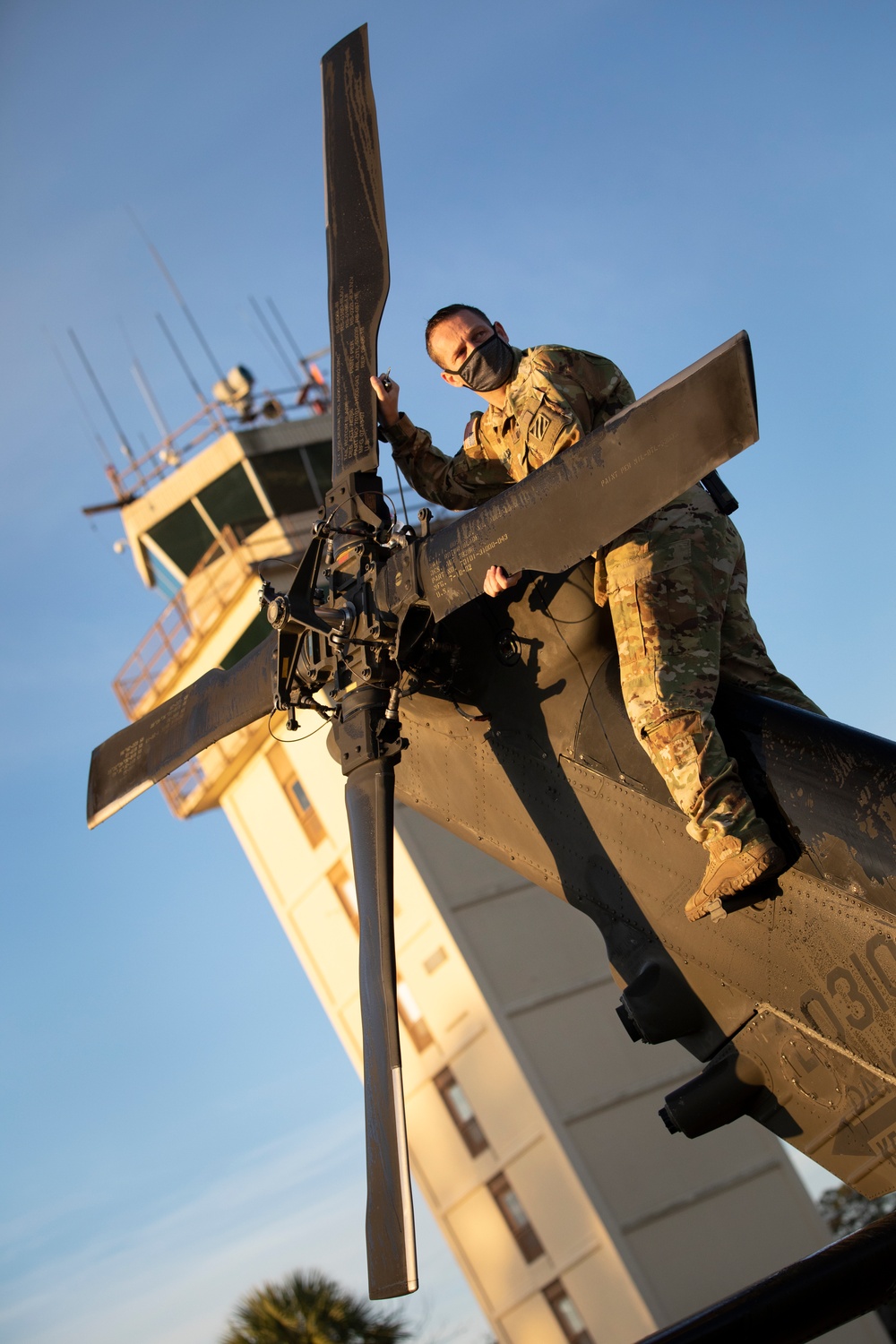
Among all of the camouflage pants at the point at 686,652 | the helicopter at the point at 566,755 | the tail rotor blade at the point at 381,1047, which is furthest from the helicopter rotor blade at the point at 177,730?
the camouflage pants at the point at 686,652

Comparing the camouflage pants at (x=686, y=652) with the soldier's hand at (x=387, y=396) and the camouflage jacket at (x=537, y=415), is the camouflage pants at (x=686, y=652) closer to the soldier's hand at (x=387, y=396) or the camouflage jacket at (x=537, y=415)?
the camouflage jacket at (x=537, y=415)

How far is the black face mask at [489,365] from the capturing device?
4.96 m

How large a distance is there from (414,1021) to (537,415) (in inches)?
753

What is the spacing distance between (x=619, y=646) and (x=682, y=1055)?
18045 millimetres

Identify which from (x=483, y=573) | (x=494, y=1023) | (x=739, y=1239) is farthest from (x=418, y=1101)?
(x=483, y=573)

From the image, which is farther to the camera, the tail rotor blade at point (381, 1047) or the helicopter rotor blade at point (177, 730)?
the helicopter rotor blade at point (177, 730)

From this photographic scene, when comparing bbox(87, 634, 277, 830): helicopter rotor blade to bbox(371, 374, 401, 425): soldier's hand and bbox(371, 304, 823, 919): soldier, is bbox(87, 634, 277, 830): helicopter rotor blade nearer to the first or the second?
bbox(371, 374, 401, 425): soldier's hand

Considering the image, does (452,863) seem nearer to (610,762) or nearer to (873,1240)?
(610,762)

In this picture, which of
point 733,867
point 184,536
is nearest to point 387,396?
point 733,867

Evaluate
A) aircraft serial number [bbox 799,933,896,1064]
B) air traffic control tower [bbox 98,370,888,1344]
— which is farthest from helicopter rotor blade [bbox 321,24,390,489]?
air traffic control tower [bbox 98,370,888,1344]

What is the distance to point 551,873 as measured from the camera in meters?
5.19

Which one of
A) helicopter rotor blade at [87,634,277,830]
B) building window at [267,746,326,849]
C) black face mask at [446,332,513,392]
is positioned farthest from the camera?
building window at [267,746,326,849]

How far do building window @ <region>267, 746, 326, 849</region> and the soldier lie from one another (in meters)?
18.9

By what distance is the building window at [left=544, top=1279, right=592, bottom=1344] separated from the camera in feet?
62.5
